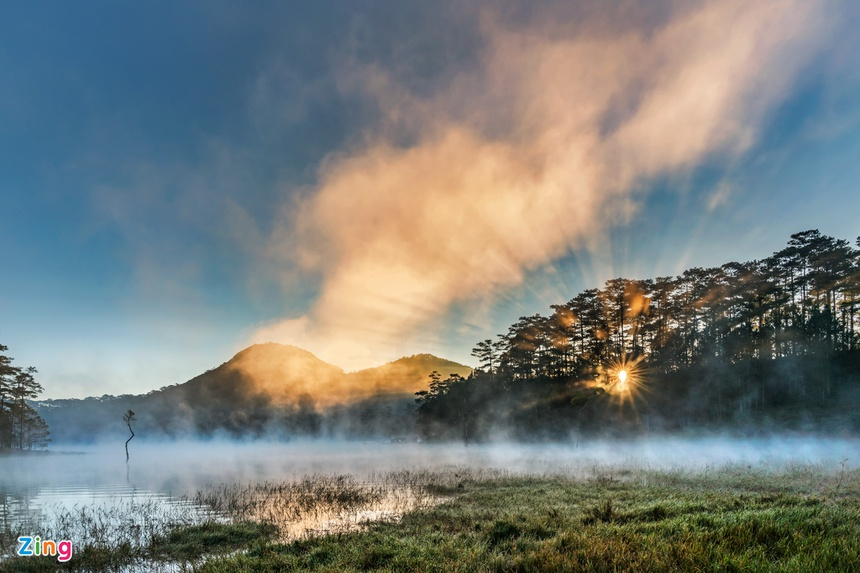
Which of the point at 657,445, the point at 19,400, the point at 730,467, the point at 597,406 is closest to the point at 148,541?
the point at 730,467

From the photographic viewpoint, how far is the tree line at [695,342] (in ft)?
171

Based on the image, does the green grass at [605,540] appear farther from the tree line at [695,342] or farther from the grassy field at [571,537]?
the tree line at [695,342]

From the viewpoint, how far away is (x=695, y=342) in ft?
210

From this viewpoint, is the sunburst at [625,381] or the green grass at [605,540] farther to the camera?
the sunburst at [625,381]

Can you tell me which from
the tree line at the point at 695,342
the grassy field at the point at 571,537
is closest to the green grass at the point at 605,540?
the grassy field at the point at 571,537

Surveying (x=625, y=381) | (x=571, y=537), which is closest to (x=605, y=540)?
(x=571, y=537)

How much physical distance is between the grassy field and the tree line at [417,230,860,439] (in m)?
39.9

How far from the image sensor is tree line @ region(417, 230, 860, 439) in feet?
171

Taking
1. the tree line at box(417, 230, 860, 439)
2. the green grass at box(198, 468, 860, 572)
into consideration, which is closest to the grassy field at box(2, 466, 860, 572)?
the green grass at box(198, 468, 860, 572)

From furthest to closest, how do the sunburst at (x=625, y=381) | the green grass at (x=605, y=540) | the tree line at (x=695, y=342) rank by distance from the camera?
the sunburst at (x=625, y=381) → the tree line at (x=695, y=342) → the green grass at (x=605, y=540)

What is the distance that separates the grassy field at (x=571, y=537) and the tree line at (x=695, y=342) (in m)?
39.9

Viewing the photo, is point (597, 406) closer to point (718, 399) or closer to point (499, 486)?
point (718, 399)

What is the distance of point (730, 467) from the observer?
2762 centimetres

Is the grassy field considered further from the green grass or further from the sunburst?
the sunburst
